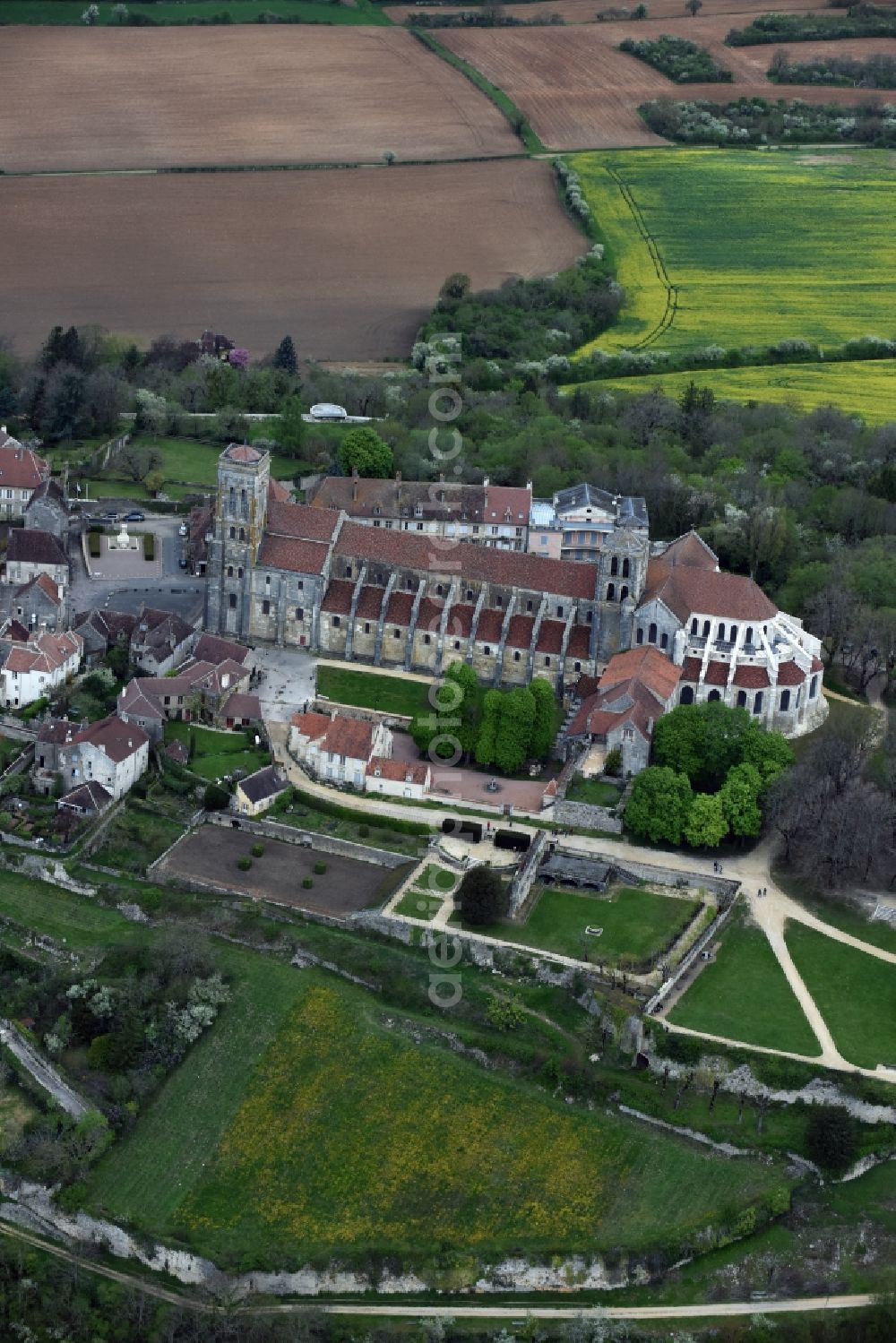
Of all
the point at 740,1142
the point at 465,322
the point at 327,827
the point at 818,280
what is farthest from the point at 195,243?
the point at 740,1142

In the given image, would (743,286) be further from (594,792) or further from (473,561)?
(594,792)

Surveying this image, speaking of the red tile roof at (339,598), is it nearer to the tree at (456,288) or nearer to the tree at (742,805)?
the tree at (742,805)

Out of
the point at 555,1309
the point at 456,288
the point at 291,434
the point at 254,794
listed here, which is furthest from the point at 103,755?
the point at 456,288

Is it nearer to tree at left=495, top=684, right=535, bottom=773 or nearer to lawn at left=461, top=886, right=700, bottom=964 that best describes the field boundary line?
tree at left=495, top=684, right=535, bottom=773

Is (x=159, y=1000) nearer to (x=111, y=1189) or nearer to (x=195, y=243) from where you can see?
(x=111, y=1189)

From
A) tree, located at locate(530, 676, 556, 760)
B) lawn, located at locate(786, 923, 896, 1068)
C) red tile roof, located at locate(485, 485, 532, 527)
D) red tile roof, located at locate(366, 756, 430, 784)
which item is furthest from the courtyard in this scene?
red tile roof, located at locate(485, 485, 532, 527)
